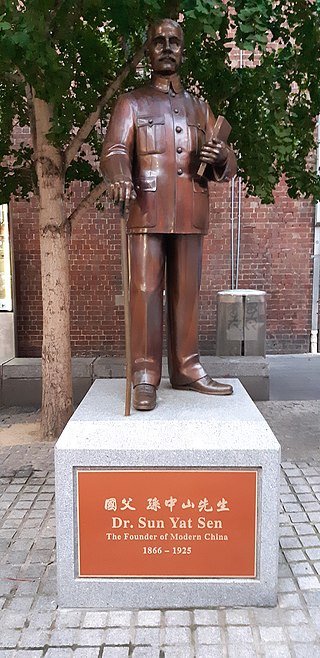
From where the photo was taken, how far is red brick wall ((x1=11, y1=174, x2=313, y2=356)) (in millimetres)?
9328

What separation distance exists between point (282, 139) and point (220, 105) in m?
0.78

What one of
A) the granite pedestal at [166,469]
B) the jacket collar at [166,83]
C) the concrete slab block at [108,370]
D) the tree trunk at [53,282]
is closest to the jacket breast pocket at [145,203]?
the jacket collar at [166,83]

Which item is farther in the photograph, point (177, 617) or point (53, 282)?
point (53, 282)

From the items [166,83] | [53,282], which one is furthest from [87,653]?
[53,282]

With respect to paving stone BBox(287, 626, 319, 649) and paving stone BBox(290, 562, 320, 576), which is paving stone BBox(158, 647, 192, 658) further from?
paving stone BBox(290, 562, 320, 576)

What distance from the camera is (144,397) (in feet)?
10.3

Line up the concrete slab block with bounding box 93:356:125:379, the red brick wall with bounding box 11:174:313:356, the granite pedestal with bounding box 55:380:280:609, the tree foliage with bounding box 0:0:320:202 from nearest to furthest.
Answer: the granite pedestal with bounding box 55:380:280:609, the tree foliage with bounding box 0:0:320:202, the concrete slab block with bounding box 93:356:125:379, the red brick wall with bounding box 11:174:313:356

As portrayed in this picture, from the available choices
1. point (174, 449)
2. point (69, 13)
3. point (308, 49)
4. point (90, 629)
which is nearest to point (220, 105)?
point (308, 49)

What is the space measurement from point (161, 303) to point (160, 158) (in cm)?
81

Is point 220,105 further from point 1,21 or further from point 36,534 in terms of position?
point 36,534

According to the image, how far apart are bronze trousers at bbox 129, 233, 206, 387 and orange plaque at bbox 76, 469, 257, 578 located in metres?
0.77

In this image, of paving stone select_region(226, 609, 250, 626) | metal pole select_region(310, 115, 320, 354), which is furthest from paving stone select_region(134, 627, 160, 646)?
metal pole select_region(310, 115, 320, 354)

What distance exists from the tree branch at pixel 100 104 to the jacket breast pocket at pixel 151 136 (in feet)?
6.26

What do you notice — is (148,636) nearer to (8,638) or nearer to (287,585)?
(8,638)
